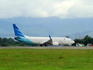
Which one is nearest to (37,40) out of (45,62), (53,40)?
(53,40)

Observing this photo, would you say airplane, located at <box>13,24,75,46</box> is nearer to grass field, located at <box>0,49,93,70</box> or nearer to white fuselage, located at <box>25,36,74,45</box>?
white fuselage, located at <box>25,36,74,45</box>

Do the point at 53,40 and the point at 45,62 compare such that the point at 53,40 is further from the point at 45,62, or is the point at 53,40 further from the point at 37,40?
the point at 45,62

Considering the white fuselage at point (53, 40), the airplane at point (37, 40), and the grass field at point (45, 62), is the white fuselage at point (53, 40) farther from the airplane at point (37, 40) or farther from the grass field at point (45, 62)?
the grass field at point (45, 62)

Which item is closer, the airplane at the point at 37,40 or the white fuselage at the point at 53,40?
the airplane at the point at 37,40

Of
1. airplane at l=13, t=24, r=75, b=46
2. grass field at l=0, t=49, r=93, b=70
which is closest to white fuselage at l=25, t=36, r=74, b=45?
airplane at l=13, t=24, r=75, b=46

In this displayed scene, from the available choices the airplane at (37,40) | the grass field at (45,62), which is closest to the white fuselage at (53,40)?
the airplane at (37,40)

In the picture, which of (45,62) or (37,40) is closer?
(45,62)

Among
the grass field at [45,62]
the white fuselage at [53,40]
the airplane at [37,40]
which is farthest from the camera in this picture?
the white fuselage at [53,40]

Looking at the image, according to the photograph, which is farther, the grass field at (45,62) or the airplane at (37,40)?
the airplane at (37,40)

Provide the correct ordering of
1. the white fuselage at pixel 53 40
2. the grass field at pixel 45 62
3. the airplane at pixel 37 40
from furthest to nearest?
the white fuselage at pixel 53 40, the airplane at pixel 37 40, the grass field at pixel 45 62

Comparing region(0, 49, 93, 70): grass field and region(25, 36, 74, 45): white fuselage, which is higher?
region(25, 36, 74, 45): white fuselage

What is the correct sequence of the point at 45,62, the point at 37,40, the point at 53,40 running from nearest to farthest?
the point at 45,62 → the point at 37,40 → the point at 53,40

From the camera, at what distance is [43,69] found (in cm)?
1988

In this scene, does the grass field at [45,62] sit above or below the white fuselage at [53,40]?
below
